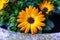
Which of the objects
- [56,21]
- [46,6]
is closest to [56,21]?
[56,21]

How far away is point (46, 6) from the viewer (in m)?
0.89

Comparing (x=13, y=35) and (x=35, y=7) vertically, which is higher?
(x=35, y=7)

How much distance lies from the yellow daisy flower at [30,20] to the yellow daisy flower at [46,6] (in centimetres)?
5

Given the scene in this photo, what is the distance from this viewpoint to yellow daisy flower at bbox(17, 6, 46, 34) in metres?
0.83

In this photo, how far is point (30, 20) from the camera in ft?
2.78

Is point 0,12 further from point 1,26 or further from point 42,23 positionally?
point 42,23

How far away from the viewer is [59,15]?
979 mm

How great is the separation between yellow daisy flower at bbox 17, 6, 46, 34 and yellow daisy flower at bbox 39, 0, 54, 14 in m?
0.05

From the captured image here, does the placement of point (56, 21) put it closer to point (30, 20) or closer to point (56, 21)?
point (56, 21)

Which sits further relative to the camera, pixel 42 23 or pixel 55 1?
pixel 55 1

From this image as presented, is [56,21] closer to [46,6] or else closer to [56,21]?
[56,21]

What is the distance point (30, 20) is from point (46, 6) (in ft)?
0.35

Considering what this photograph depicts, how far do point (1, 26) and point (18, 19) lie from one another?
11 cm

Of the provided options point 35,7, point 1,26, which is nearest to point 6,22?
point 1,26
